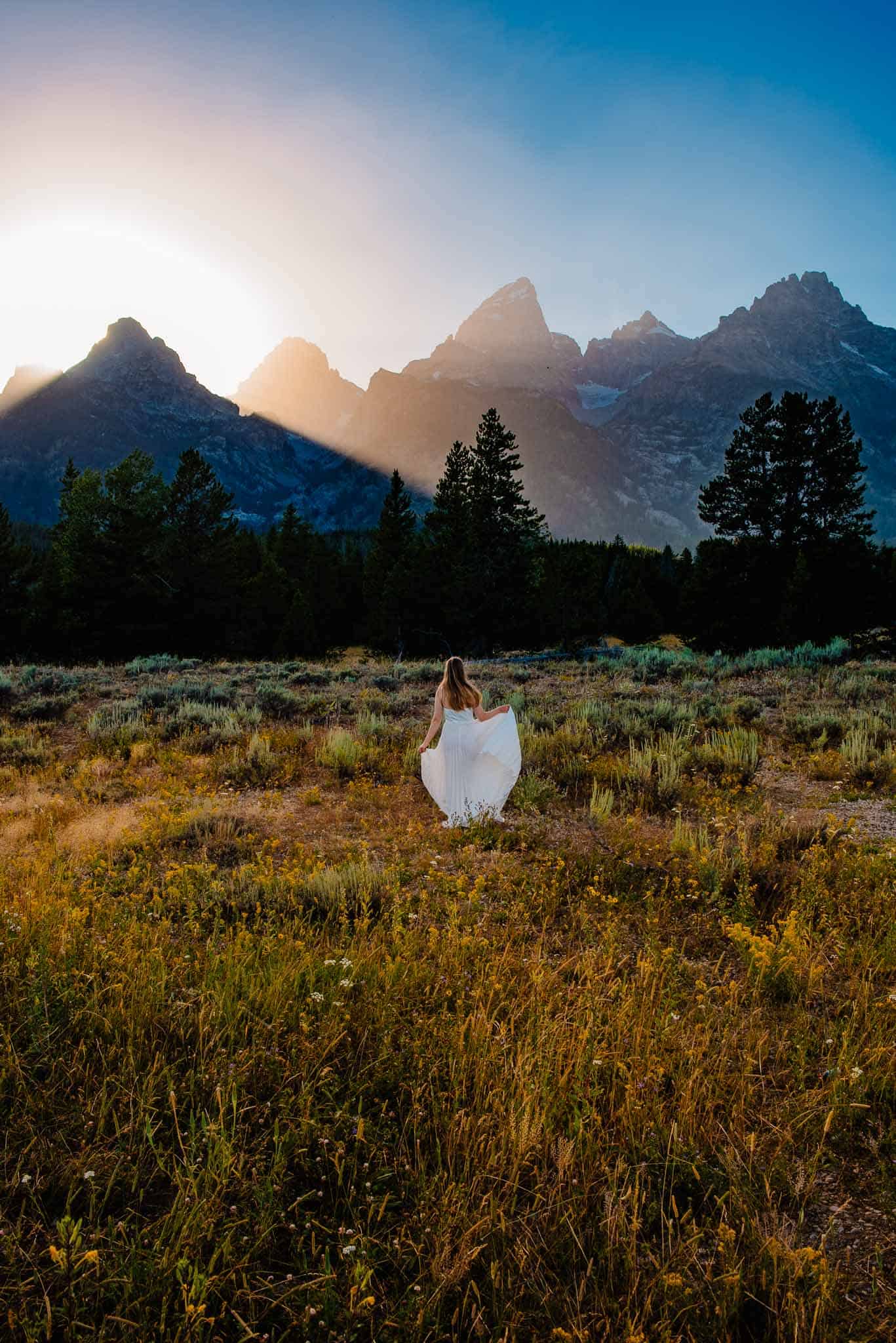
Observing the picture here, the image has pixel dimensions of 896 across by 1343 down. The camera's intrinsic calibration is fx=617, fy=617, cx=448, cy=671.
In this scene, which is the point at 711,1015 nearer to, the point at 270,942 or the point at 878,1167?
the point at 878,1167

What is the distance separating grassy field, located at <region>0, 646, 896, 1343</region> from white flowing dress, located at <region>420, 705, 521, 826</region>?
0.55 meters

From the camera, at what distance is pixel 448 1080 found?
2.70 metres

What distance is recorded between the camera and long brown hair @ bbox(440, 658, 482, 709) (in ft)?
23.7

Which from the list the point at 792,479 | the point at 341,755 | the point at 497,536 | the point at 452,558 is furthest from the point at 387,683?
the point at 497,536

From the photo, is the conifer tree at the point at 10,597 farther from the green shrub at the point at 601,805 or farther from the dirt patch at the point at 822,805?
the dirt patch at the point at 822,805

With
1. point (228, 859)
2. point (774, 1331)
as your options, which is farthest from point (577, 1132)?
point (228, 859)

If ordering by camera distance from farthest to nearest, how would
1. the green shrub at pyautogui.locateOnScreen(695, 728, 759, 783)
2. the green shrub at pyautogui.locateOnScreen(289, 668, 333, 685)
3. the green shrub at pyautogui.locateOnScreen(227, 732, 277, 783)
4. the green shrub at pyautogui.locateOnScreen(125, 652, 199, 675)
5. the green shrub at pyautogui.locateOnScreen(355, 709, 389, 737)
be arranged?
the green shrub at pyautogui.locateOnScreen(125, 652, 199, 675) < the green shrub at pyautogui.locateOnScreen(289, 668, 333, 685) < the green shrub at pyautogui.locateOnScreen(355, 709, 389, 737) < the green shrub at pyautogui.locateOnScreen(227, 732, 277, 783) < the green shrub at pyautogui.locateOnScreen(695, 728, 759, 783)

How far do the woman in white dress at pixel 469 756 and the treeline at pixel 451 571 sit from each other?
2675cm

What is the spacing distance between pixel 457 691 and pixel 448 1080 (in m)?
4.80

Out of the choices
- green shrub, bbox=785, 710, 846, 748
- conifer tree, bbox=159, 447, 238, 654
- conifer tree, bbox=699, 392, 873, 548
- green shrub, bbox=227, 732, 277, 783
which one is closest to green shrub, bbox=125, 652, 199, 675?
green shrub, bbox=227, 732, 277, 783

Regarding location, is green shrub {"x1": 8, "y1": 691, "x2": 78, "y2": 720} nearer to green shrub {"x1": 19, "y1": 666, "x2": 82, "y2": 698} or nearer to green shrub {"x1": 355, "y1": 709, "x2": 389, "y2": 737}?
green shrub {"x1": 19, "y1": 666, "x2": 82, "y2": 698}

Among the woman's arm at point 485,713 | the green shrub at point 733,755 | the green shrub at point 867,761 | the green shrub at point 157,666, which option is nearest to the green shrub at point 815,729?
the green shrub at point 867,761

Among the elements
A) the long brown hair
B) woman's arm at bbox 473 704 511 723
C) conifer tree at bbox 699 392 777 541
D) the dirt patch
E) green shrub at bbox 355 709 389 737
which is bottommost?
the dirt patch

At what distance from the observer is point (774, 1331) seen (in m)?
1.82
